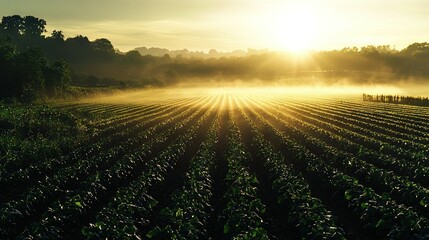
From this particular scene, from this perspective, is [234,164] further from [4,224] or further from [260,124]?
[260,124]

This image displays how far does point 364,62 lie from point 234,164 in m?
180

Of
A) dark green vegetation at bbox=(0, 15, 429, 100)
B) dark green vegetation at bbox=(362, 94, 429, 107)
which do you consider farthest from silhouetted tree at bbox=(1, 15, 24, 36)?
dark green vegetation at bbox=(362, 94, 429, 107)

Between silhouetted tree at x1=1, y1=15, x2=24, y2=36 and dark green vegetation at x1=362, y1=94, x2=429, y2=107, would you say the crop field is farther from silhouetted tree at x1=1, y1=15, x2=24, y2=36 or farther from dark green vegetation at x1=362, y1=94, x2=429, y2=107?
silhouetted tree at x1=1, y1=15, x2=24, y2=36

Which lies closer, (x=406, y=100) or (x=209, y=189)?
(x=209, y=189)

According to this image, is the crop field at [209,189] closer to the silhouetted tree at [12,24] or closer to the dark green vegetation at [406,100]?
the dark green vegetation at [406,100]

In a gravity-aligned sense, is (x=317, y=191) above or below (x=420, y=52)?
below

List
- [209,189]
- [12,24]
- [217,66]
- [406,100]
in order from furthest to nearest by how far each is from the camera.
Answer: [217,66], [12,24], [406,100], [209,189]

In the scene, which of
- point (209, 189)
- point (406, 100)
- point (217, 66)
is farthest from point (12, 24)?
point (209, 189)

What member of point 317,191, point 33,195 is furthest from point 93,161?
point 317,191

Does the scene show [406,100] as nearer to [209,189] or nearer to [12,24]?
[209,189]

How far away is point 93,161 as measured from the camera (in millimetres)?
20750

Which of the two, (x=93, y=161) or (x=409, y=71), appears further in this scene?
(x=409, y=71)

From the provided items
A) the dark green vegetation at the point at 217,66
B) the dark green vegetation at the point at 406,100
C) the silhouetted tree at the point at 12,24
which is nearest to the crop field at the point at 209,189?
the dark green vegetation at the point at 406,100

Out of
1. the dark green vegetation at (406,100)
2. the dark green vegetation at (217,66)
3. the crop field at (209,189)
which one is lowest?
the dark green vegetation at (406,100)
